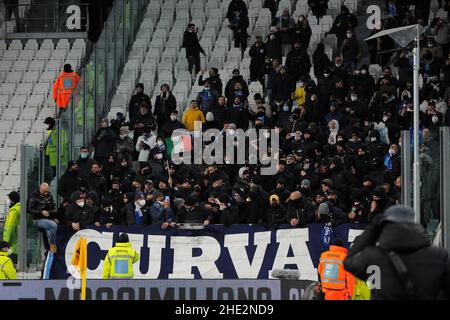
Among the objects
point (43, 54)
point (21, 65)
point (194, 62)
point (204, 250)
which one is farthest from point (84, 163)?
point (43, 54)

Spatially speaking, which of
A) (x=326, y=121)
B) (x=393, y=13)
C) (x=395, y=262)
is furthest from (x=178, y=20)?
(x=395, y=262)

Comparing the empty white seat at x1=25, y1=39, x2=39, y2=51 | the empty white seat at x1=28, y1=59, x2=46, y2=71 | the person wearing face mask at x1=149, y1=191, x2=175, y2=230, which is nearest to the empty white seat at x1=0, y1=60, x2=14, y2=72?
the empty white seat at x1=28, y1=59, x2=46, y2=71

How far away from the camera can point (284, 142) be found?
24.1 metres

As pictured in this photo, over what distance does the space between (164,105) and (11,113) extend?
14.1 ft

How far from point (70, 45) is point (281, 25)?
A: 571 centimetres

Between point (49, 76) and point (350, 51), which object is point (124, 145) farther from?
point (49, 76)

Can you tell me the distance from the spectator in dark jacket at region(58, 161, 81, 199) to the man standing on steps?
6.44 m

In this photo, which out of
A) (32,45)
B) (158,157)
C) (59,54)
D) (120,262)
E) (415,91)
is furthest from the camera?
(32,45)

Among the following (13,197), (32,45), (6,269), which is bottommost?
(6,269)

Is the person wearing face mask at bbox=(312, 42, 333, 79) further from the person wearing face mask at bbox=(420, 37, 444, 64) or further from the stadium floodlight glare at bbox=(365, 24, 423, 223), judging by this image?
the stadium floodlight glare at bbox=(365, 24, 423, 223)

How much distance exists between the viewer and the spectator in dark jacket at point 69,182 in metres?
23.5

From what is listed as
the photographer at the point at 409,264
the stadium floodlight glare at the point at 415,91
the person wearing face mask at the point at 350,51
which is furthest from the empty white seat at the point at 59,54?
the photographer at the point at 409,264

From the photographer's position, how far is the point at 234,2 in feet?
99.3

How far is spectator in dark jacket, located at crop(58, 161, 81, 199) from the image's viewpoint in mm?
23484
